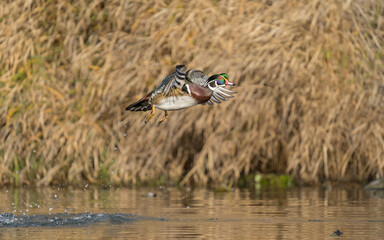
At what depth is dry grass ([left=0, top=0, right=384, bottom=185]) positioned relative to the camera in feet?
41.1

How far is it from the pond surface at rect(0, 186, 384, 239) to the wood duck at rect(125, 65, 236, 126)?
4.85 ft

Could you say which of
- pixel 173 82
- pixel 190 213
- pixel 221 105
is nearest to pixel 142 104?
pixel 173 82

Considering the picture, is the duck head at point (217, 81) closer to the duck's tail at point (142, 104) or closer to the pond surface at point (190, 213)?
the duck's tail at point (142, 104)

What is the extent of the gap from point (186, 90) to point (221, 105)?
22.0 feet

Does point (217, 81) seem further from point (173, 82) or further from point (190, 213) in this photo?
point (190, 213)

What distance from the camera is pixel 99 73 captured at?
13039 mm

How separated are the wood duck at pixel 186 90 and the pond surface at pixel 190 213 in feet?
4.85

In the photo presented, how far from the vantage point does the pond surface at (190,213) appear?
7.48 meters

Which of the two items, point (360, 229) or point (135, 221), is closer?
point (360, 229)

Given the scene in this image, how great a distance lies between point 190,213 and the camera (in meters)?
9.09

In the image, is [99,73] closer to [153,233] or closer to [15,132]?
[15,132]

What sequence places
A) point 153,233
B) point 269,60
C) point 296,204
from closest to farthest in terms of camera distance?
point 153,233 < point 296,204 < point 269,60

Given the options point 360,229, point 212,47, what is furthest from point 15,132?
point 360,229

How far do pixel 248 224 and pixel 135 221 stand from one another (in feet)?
3.58
